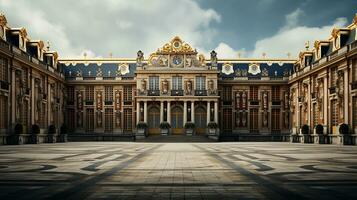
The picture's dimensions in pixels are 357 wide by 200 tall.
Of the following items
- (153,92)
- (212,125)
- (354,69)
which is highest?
(354,69)

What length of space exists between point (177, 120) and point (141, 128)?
6486 millimetres

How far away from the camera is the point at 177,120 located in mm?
64438

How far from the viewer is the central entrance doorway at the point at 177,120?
6384cm

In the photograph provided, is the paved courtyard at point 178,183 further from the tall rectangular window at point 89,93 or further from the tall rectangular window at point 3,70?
the tall rectangular window at point 89,93

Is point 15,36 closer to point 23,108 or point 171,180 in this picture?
point 23,108

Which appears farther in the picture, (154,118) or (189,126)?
(154,118)

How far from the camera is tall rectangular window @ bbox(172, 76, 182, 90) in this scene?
6431cm

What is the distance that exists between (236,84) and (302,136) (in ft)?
57.8

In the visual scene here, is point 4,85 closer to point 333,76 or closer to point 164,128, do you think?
point 164,128

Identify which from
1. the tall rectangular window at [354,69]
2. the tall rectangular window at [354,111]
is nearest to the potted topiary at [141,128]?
the tall rectangular window at [354,111]

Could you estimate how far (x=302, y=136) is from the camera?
170ft

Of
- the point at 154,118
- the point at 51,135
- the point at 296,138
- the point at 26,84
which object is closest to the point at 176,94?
the point at 154,118

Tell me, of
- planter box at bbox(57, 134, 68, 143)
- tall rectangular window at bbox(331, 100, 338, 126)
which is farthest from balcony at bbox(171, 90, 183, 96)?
tall rectangular window at bbox(331, 100, 338, 126)

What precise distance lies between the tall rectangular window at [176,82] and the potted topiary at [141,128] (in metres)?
7.69
